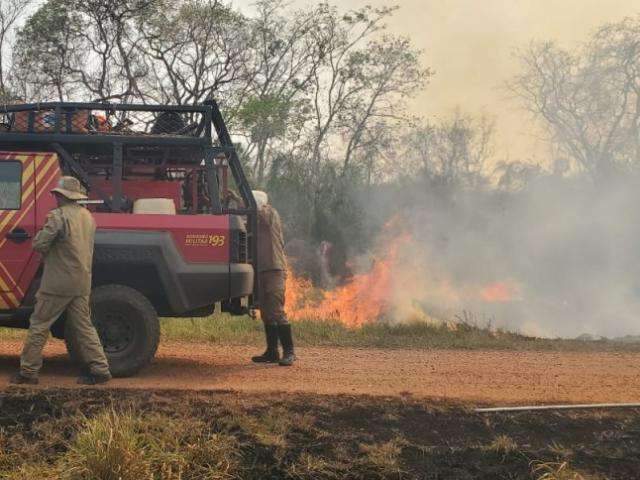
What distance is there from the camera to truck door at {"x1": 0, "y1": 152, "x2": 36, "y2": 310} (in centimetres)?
619

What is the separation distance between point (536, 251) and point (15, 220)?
18.5 metres

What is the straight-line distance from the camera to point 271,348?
738cm

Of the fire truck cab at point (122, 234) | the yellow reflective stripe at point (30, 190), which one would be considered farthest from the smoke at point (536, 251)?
the yellow reflective stripe at point (30, 190)

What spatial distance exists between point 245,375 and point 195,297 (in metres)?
0.95

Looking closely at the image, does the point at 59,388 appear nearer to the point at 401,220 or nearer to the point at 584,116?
the point at 401,220

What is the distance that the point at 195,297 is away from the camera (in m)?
6.34

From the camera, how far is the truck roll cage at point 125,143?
6488 millimetres

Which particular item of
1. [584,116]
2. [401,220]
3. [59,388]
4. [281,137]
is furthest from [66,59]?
[584,116]

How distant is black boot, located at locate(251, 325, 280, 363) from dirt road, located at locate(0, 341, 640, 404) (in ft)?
0.71

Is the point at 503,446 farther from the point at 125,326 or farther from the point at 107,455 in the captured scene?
the point at 125,326

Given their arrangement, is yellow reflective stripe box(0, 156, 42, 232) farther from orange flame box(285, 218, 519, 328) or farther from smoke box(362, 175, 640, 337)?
smoke box(362, 175, 640, 337)

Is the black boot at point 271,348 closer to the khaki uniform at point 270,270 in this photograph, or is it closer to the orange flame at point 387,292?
the khaki uniform at point 270,270

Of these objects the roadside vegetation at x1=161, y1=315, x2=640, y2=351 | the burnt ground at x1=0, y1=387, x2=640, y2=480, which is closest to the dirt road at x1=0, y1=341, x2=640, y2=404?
the roadside vegetation at x1=161, y1=315, x2=640, y2=351

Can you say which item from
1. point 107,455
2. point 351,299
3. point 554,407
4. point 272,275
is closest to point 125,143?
point 272,275
